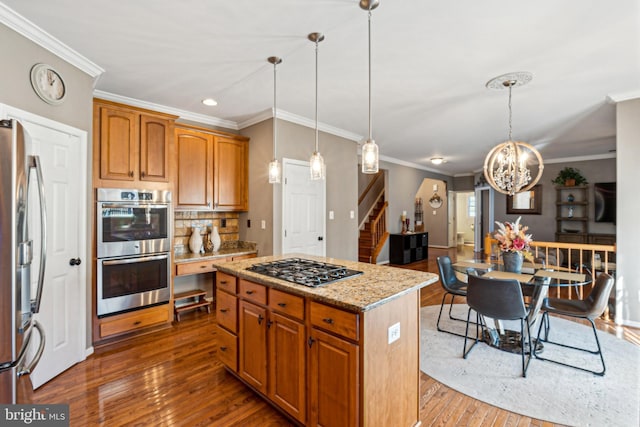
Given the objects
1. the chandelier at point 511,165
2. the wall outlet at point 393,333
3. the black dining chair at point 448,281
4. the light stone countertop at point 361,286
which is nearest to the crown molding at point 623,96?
the chandelier at point 511,165

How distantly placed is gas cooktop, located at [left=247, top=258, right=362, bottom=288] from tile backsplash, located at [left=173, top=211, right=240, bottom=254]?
6.71 ft

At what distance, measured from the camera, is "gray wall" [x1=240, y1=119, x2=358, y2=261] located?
4035 millimetres

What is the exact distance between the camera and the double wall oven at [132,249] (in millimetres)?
A: 3002

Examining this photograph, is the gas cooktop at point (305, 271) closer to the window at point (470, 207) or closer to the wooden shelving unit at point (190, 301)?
the wooden shelving unit at point (190, 301)

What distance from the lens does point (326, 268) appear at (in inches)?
91.0

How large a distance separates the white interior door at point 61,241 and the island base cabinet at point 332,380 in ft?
7.02

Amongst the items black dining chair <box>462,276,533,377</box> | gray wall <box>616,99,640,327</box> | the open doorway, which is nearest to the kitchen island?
black dining chair <box>462,276,533,377</box>

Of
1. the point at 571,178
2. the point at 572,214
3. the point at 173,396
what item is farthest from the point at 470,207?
the point at 173,396

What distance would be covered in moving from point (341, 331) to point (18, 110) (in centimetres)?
268

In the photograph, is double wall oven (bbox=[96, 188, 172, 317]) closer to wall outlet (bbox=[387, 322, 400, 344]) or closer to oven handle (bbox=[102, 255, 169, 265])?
oven handle (bbox=[102, 255, 169, 265])

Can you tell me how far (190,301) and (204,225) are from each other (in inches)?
41.5

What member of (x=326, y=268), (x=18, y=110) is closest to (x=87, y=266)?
(x=18, y=110)

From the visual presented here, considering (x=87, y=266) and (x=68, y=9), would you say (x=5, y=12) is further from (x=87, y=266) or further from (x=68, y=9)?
(x=87, y=266)

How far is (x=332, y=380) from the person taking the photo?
1.62 meters
